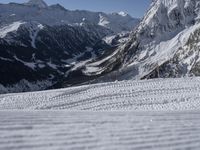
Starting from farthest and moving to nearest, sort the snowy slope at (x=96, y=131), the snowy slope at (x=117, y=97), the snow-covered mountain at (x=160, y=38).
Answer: the snow-covered mountain at (x=160, y=38)
the snowy slope at (x=117, y=97)
the snowy slope at (x=96, y=131)

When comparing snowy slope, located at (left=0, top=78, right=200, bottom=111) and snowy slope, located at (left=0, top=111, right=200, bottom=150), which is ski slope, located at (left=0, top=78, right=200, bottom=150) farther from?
snowy slope, located at (left=0, top=78, right=200, bottom=111)

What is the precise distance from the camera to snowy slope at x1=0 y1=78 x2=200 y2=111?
52.3 feet

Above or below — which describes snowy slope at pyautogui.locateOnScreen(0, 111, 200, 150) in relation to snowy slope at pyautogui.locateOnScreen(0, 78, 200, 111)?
above

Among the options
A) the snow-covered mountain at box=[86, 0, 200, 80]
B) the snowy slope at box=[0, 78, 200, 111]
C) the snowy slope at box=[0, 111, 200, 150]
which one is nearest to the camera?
the snowy slope at box=[0, 111, 200, 150]

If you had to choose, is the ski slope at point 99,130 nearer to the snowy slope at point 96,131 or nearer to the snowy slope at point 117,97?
the snowy slope at point 96,131

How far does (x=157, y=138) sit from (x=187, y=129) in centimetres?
113

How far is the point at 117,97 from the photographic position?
55.6ft

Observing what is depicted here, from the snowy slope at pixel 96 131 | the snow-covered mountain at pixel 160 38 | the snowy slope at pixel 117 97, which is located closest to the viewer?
the snowy slope at pixel 96 131

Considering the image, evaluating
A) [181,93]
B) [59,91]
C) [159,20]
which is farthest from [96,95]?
[159,20]

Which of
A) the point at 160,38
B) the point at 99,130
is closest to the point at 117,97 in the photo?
the point at 99,130

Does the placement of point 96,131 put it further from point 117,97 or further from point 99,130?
point 117,97

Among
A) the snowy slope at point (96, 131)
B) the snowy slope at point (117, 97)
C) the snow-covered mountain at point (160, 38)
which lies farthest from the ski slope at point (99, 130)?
the snow-covered mountain at point (160, 38)

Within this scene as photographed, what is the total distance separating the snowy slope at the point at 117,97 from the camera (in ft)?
52.3

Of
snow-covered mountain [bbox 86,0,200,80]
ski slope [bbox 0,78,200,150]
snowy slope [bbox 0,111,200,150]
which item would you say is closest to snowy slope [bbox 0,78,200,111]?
ski slope [bbox 0,78,200,150]
